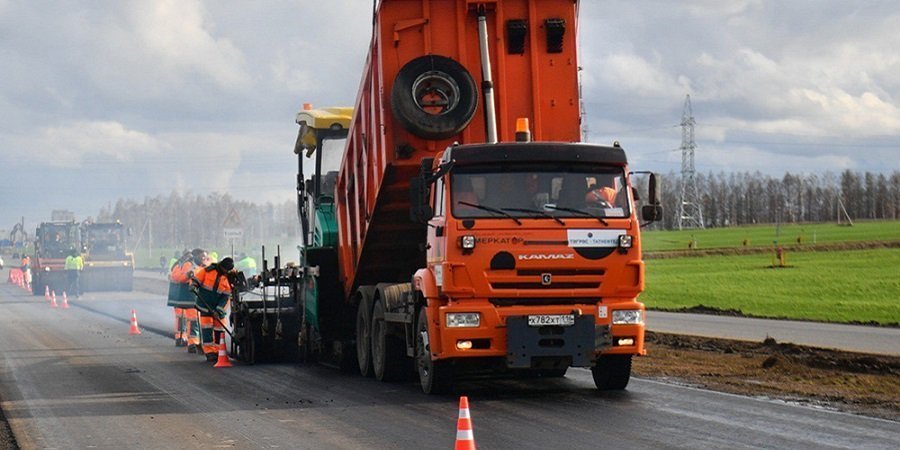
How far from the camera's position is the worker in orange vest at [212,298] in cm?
2006

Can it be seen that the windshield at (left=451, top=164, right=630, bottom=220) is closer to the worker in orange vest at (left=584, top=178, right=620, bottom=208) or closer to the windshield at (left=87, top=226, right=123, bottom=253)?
the worker in orange vest at (left=584, top=178, right=620, bottom=208)

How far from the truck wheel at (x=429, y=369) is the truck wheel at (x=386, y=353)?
1355mm

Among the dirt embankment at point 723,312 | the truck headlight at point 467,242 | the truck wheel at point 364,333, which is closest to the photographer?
the truck headlight at point 467,242

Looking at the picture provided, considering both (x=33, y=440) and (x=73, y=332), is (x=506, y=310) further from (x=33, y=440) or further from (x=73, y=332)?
(x=73, y=332)

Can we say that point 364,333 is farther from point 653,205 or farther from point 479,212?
point 653,205

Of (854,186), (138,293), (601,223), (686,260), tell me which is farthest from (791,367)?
(854,186)

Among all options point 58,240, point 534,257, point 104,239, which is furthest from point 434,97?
point 58,240

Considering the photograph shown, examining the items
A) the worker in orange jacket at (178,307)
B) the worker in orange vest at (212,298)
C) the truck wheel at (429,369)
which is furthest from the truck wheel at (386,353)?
the worker in orange jacket at (178,307)

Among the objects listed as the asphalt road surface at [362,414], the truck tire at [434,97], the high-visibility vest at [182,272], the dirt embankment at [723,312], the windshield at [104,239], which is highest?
the truck tire at [434,97]

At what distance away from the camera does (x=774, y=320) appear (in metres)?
28.1

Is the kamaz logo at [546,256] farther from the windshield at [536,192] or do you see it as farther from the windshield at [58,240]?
the windshield at [58,240]

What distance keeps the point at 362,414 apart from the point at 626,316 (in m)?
2.86

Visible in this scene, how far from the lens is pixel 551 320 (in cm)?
1223

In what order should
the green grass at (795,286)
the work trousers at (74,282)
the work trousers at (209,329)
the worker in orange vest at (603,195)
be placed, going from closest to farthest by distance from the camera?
the worker in orange vest at (603,195)
the work trousers at (209,329)
the green grass at (795,286)
the work trousers at (74,282)
